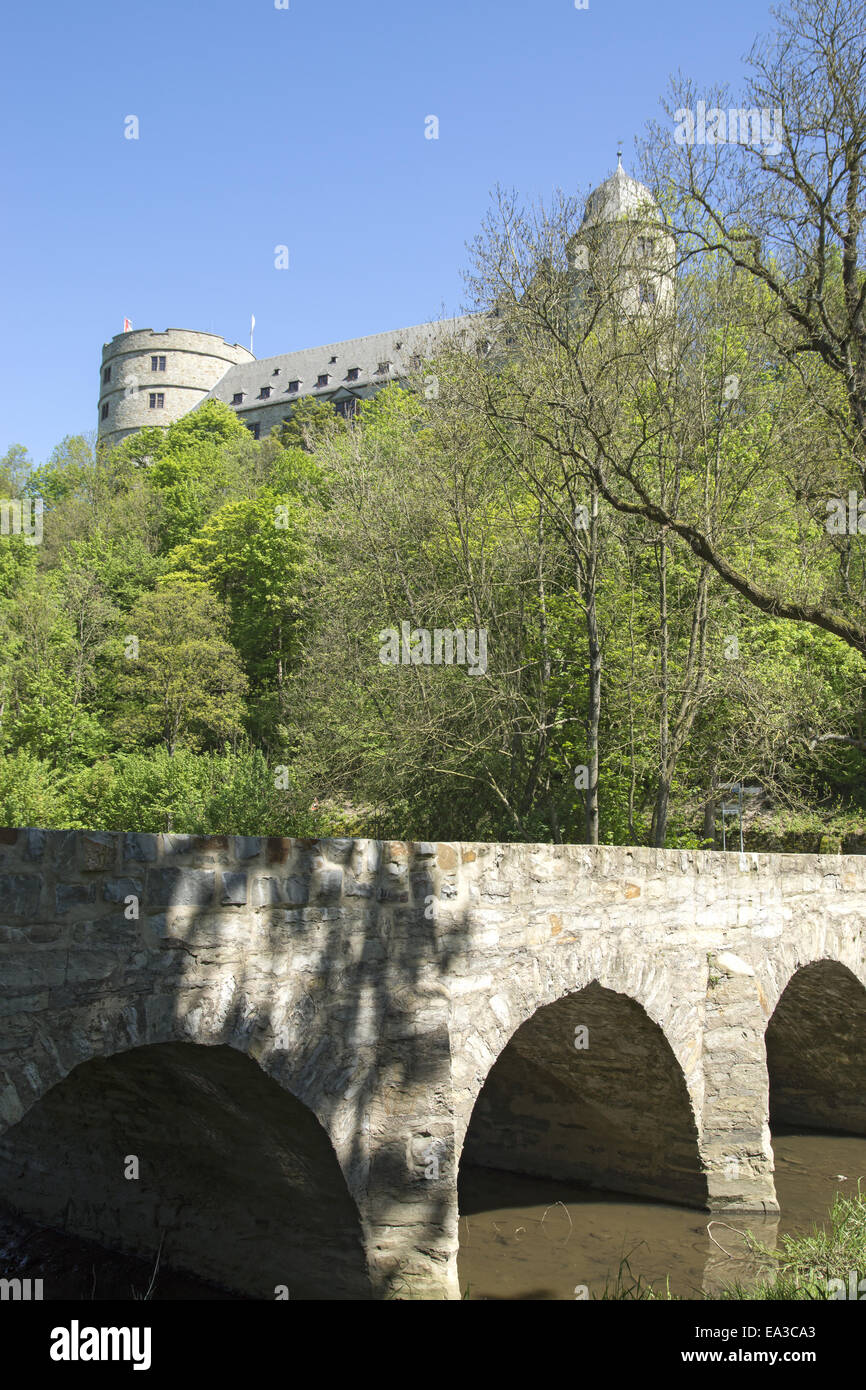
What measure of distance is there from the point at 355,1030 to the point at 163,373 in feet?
229

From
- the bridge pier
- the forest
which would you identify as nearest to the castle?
the forest

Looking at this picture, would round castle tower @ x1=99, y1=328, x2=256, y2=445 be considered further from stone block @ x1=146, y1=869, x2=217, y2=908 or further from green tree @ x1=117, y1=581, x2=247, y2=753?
stone block @ x1=146, y1=869, x2=217, y2=908

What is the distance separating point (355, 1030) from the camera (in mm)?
5676

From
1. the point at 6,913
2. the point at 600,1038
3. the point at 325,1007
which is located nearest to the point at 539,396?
the point at 600,1038

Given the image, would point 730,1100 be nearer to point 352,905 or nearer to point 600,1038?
point 600,1038

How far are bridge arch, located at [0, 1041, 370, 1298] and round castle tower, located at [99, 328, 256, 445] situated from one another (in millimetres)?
65691

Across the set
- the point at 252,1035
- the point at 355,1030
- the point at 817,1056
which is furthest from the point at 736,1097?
the point at 252,1035

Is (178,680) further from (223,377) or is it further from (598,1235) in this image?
(223,377)

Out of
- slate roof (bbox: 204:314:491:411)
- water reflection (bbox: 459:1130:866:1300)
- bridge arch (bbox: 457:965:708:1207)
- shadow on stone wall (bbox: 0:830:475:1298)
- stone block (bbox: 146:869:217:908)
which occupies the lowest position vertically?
water reflection (bbox: 459:1130:866:1300)

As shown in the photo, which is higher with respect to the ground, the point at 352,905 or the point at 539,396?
the point at 539,396

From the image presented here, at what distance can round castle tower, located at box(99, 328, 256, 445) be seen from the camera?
69.9m
